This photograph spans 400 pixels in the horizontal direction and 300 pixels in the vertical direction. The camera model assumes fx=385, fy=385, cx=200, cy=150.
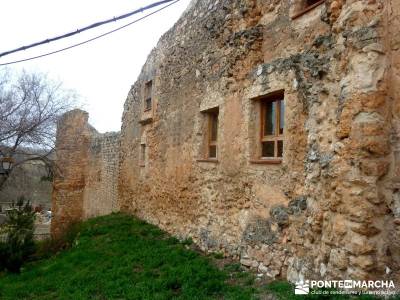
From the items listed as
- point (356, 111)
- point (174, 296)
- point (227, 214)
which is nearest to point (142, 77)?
point (227, 214)

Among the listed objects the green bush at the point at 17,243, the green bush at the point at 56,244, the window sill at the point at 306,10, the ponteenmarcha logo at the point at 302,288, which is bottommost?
the green bush at the point at 56,244

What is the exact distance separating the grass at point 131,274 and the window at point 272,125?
6.12 ft

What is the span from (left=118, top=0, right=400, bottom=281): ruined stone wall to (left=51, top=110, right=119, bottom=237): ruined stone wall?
7.12 meters

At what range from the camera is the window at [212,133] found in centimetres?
785

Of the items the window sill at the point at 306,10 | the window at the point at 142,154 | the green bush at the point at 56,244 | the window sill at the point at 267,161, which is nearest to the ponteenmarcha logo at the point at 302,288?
the window sill at the point at 267,161

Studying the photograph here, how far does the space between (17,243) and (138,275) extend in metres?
5.67

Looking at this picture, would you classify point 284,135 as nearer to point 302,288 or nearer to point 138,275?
point 302,288

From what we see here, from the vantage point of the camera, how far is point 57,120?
1593 cm

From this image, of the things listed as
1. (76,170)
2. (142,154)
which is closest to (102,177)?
(76,170)

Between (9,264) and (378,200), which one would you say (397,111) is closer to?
(378,200)

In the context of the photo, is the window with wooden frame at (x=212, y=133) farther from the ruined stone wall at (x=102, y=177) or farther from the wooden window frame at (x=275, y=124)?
the ruined stone wall at (x=102, y=177)

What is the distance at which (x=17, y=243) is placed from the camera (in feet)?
34.7

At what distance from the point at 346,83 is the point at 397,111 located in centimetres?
59

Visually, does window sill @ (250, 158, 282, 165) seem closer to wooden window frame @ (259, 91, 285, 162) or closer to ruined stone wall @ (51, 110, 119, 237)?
wooden window frame @ (259, 91, 285, 162)
